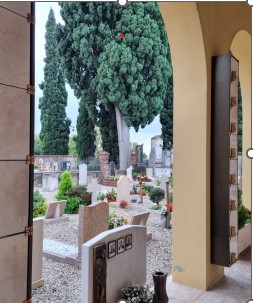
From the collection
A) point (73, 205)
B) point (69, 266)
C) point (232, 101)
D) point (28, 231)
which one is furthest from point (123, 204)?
point (28, 231)

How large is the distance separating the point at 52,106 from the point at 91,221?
766 inches

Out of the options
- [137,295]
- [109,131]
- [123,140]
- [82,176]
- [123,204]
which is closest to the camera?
[137,295]

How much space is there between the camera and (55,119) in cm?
2412

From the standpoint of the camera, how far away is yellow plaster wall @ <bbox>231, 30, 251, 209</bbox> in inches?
235

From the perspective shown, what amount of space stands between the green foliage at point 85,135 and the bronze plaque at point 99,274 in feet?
69.4

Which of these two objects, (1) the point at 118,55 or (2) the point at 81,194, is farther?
(1) the point at 118,55

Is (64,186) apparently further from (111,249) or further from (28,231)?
(28,231)

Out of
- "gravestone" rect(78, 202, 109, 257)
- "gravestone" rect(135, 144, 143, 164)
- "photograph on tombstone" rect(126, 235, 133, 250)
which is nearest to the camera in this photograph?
"photograph on tombstone" rect(126, 235, 133, 250)

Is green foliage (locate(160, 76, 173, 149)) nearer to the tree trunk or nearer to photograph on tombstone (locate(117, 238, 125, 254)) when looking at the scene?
the tree trunk

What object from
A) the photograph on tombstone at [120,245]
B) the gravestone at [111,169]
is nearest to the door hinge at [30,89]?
the photograph on tombstone at [120,245]

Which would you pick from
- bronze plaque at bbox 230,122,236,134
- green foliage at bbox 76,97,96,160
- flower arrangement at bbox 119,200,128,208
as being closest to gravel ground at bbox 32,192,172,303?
flower arrangement at bbox 119,200,128,208

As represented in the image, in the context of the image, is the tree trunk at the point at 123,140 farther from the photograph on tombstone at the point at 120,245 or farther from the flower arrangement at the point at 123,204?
the photograph on tombstone at the point at 120,245

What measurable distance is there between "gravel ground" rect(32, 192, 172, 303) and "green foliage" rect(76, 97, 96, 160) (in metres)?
14.9

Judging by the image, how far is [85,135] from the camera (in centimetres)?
2412
